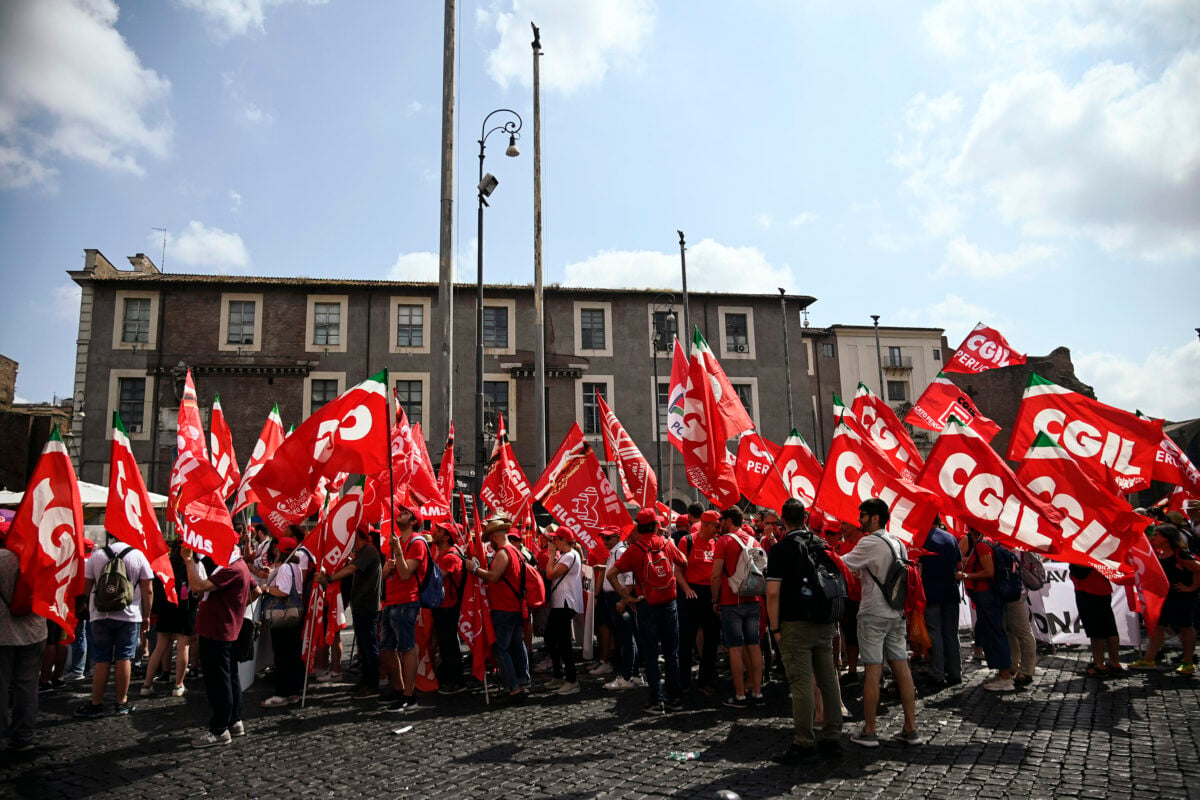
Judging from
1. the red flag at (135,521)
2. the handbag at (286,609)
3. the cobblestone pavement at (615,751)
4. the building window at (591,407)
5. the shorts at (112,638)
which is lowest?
the cobblestone pavement at (615,751)

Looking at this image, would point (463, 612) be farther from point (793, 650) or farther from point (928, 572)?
point (928, 572)

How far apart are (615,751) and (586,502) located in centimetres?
394

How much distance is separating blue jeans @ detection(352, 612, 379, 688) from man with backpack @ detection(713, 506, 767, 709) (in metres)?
3.87

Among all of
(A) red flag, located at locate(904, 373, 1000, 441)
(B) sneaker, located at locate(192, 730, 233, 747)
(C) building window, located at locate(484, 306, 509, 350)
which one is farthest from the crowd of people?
(C) building window, located at locate(484, 306, 509, 350)

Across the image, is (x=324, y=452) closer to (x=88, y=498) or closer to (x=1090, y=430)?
(x=1090, y=430)

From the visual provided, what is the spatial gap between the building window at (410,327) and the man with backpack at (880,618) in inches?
1148

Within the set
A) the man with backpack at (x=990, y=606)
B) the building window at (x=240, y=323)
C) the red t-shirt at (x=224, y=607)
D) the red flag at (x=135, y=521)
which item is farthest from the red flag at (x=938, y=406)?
the building window at (x=240, y=323)

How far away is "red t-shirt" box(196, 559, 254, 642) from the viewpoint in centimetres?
662

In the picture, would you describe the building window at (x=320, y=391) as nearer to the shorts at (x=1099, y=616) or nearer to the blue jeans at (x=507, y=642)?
the blue jeans at (x=507, y=642)

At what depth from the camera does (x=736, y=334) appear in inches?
1441

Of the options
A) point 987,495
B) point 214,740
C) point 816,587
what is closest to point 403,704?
point 214,740

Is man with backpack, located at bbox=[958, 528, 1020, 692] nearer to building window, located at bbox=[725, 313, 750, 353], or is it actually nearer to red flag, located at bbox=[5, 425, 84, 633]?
red flag, located at bbox=[5, 425, 84, 633]

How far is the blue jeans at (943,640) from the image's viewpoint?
823 centimetres

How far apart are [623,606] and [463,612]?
183 cm
